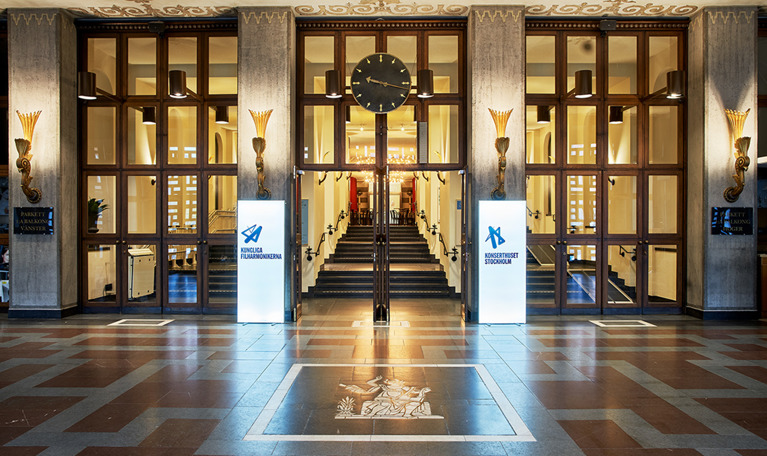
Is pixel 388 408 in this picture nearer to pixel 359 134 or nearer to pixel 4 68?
pixel 359 134

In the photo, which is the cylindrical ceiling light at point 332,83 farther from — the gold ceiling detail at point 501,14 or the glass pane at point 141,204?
the glass pane at point 141,204

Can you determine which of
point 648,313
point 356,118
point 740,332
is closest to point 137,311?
point 356,118

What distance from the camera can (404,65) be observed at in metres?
8.03

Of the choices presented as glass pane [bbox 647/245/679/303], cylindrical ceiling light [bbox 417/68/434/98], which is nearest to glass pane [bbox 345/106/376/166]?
cylindrical ceiling light [bbox 417/68/434/98]

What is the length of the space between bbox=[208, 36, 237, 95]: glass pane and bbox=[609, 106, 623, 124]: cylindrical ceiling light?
579 centimetres

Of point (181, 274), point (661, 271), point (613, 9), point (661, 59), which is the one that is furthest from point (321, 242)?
point (661, 59)

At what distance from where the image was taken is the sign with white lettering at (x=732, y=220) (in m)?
7.77

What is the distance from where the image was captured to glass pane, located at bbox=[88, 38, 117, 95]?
8.41m

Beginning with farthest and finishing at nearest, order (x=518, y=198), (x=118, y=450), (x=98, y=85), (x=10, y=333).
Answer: (x=98, y=85)
(x=518, y=198)
(x=10, y=333)
(x=118, y=450)

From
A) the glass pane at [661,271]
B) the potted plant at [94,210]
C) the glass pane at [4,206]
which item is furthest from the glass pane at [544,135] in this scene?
the glass pane at [4,206]

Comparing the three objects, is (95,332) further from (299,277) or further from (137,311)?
(299,277)

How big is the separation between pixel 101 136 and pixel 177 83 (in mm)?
1773

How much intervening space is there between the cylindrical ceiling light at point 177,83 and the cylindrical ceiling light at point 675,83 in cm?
689

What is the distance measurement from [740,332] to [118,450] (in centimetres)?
721
